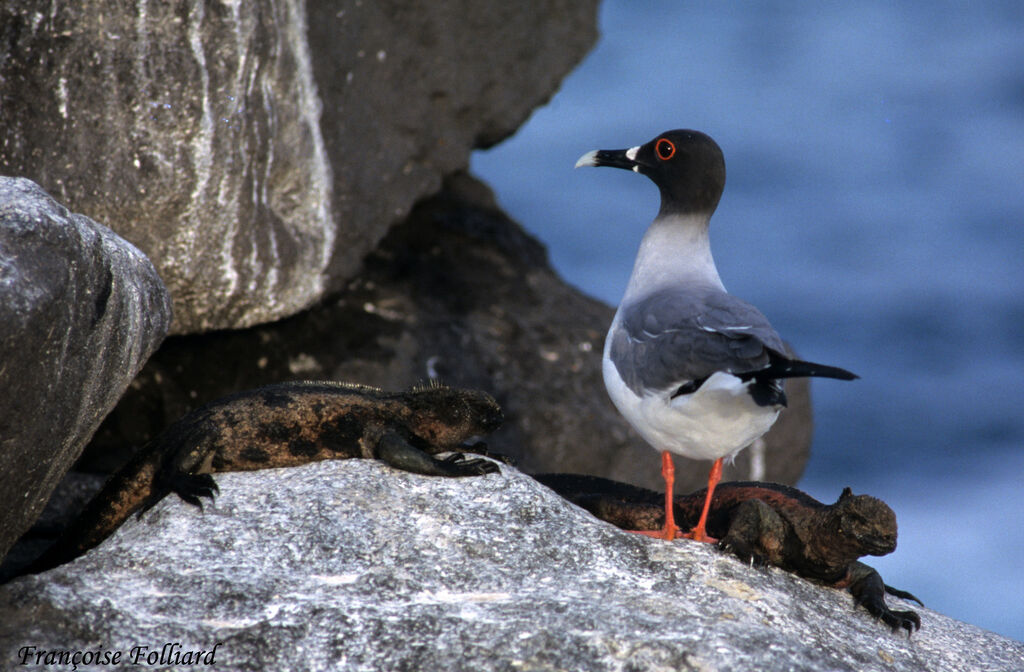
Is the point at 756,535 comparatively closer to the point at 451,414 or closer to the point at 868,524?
the point at 868,524

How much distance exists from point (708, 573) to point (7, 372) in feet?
10.4

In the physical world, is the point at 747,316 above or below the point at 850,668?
above

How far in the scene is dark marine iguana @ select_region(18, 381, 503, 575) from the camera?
5.49 metres

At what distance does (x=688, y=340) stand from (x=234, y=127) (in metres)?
4.29

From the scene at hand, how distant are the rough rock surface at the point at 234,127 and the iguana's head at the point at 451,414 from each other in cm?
285

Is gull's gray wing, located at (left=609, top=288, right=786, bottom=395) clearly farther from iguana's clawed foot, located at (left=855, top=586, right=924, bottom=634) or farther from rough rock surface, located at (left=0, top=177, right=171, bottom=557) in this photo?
rough rock surface, located at (left=0, top=177, right=171, bottom=557)

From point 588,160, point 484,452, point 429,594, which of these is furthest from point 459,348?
point 429,594

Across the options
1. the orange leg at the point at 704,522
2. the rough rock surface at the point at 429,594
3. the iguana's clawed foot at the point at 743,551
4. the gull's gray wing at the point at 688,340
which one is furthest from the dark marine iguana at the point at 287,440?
the iguana's clawed foot at the point at 743,551

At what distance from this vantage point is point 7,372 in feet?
14.2

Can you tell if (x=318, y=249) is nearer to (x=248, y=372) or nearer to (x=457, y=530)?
(x=248, y=372)

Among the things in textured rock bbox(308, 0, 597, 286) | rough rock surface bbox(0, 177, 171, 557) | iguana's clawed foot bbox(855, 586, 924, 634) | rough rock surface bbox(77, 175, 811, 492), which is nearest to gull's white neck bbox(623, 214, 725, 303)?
iguana's clawed foot bbox(855, 586, 924, 634)

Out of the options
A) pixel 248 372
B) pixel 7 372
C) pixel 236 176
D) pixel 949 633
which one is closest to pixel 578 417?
pixel 248 372

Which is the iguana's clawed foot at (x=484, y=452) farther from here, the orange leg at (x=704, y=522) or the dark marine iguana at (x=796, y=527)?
the orange leg at (x=704, y=522)

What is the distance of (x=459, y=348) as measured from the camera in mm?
11195
